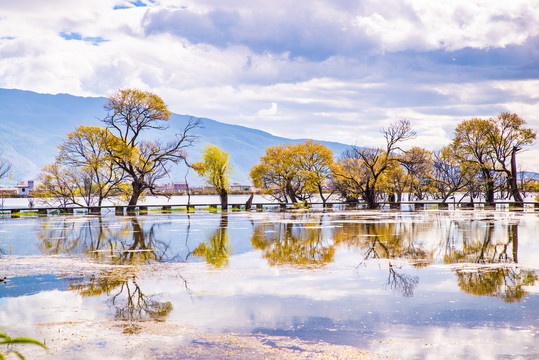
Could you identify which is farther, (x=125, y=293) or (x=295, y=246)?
(x=295, y=246)

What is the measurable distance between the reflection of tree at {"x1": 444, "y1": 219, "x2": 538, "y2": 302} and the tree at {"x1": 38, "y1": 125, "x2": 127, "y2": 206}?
37.6 m

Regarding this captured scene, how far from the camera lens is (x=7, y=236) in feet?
79.0

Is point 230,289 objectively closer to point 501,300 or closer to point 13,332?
point 13,332

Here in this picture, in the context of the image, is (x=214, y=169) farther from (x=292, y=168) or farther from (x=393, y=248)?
(x=393, y=248)

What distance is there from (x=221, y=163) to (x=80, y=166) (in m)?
15.1

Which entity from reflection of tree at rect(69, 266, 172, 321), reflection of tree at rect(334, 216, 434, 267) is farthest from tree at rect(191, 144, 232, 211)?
reflection of tree at rect(69, 266, 172, 321)

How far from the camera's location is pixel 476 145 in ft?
187

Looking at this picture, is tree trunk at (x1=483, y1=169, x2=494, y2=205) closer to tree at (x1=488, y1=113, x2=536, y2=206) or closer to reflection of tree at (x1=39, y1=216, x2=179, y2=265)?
tree at (x1=488, y1=113, x2=536, y2=206)

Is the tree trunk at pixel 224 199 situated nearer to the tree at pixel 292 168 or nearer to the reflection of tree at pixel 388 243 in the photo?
the tree at pixel 292 168

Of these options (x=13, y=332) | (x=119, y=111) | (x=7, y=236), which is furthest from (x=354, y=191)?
(x=13, y=332)

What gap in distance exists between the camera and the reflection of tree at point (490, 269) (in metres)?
10.3

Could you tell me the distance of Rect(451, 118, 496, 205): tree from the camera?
56.7 meters

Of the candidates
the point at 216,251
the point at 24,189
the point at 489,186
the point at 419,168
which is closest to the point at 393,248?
the point at 216,251

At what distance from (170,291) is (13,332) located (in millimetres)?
3610
